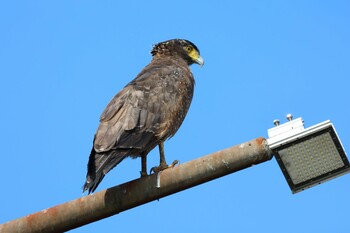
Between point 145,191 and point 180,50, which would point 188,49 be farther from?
point 145,191

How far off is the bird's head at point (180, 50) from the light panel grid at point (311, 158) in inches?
186

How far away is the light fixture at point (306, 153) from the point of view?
4.60 meters

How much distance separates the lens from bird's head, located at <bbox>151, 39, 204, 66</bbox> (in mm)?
9250

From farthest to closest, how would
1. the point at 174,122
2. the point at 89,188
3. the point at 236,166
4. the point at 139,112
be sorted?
1. the point at 174,122
2. the point at 139,112
3. the point at 89,188
4. the point at 236,166

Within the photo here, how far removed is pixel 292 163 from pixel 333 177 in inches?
12.7

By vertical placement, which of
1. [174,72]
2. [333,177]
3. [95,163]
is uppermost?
[174,72]

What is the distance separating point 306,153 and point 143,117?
2.44 metres

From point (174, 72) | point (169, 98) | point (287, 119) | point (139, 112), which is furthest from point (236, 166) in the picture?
point (174, 72)

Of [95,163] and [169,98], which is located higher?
[169,98]

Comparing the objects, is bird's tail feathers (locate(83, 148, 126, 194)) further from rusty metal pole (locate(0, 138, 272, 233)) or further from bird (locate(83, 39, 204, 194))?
rusty metal pole (locate(0, 138, 272, 233))

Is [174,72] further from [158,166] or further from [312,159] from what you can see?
[312,159]

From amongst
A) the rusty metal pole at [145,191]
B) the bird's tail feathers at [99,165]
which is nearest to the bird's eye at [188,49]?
the bird's tail feathers at [99,165]

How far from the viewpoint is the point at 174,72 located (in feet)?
26.2

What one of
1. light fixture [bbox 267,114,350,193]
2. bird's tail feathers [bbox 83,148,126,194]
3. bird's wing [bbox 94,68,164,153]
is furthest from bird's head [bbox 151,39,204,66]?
light fixture [bbox 267,114,350,193]
